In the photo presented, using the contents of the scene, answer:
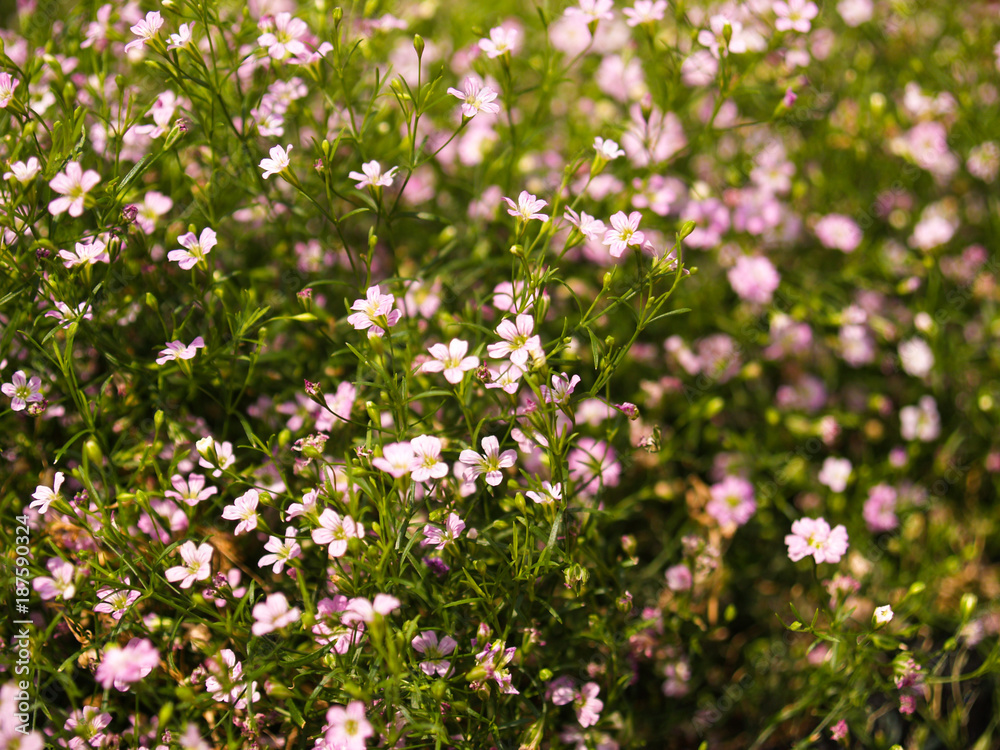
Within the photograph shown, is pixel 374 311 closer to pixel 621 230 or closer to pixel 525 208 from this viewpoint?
pixel 525 208

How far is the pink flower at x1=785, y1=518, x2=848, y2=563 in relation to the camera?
1755mm

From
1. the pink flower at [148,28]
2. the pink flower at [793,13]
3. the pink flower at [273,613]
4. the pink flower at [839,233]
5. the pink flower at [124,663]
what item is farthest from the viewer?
the pink flower at [839,233]

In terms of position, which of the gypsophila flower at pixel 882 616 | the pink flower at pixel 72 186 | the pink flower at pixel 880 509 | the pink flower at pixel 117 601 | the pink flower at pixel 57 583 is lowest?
the gypsophila flower at pixel 882 616

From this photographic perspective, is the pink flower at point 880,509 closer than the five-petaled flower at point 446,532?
No

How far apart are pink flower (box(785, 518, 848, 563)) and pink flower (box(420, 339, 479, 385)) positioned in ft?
3.08

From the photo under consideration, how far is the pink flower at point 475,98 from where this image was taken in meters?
1.62

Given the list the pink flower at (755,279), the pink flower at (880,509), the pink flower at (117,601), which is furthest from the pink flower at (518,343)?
the pink flower at (880,509)

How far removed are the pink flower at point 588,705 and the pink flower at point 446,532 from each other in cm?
54

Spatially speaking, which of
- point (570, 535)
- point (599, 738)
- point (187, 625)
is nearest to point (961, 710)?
point (599, 738)

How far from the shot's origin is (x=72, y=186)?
1.64m

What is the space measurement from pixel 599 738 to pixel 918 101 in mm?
2570

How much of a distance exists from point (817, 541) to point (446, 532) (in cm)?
96

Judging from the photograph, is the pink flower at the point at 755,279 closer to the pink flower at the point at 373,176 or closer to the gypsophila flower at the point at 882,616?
the gypsophila flower at the point at 882,616

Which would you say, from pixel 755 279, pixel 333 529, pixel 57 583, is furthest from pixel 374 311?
pixel 755 279
